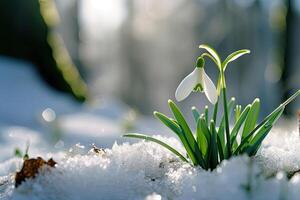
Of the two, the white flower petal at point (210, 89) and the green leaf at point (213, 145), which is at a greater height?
the white flower petal at point (210, 89)

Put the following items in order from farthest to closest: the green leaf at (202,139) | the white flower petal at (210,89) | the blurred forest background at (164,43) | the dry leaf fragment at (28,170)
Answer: the blurred forest background at (164,43) < the green leaf at (202,139) < the white flower petal at (210,89) < the dry leaf fragment at (28,170)

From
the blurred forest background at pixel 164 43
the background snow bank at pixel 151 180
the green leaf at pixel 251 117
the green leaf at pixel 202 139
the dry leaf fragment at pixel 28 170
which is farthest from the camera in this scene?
the blurred forest background at pixel 164 43

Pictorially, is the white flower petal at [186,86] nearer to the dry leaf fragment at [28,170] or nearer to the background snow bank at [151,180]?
the background snow bank at [151,180]

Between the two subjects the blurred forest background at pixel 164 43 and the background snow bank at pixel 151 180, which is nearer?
the background snow bank at pixel 151 180

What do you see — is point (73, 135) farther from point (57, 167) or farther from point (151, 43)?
point (151, 43)

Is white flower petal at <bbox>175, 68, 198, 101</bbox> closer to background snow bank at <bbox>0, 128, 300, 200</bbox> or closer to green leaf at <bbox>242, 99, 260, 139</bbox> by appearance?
background snow bank at <bbox>0, 128, 300, 200</bbox>

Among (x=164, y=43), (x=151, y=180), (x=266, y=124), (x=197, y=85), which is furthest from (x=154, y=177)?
(x=164, y=43)

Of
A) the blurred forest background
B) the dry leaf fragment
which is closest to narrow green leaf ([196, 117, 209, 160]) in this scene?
the dry leaf fragment

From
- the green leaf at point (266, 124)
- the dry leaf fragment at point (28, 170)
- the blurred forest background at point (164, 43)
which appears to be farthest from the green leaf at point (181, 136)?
the blurred forest background at point (164, 43)

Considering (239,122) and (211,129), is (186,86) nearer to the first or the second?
(211,129)
